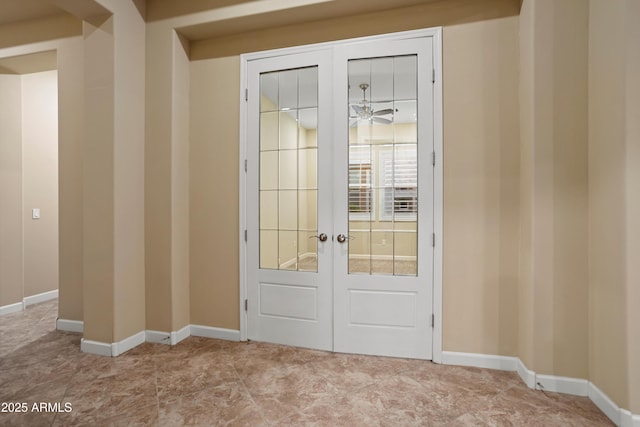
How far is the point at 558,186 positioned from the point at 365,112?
154 cm

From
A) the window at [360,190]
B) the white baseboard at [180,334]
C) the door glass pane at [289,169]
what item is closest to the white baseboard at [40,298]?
the white baseboard at [180,334]

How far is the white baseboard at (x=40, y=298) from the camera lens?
4207 millimetres

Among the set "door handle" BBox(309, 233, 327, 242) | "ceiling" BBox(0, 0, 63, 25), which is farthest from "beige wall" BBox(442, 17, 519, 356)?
"ceiling" BBox(0, 0, 63, 25)

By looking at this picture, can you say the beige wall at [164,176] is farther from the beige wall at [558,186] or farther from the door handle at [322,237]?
the beige wall at [558,186]

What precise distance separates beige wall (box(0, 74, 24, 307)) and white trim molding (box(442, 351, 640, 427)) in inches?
195

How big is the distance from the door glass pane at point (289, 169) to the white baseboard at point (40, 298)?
339cm

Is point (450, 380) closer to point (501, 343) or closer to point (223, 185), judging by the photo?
point (501, 343)

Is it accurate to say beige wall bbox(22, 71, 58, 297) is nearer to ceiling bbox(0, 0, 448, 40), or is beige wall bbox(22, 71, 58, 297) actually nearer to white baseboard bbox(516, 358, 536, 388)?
ceiling bbox(0, 0, 448, 40)

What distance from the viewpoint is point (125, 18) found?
295 centimetres

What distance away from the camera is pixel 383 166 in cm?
284

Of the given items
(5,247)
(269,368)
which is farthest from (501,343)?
(5,247)

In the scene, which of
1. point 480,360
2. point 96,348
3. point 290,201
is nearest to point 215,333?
point 96,348

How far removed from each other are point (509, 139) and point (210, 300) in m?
3.03

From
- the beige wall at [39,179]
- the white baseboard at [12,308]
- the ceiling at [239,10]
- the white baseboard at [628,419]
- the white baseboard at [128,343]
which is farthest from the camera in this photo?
the beige wall at [39,179]
